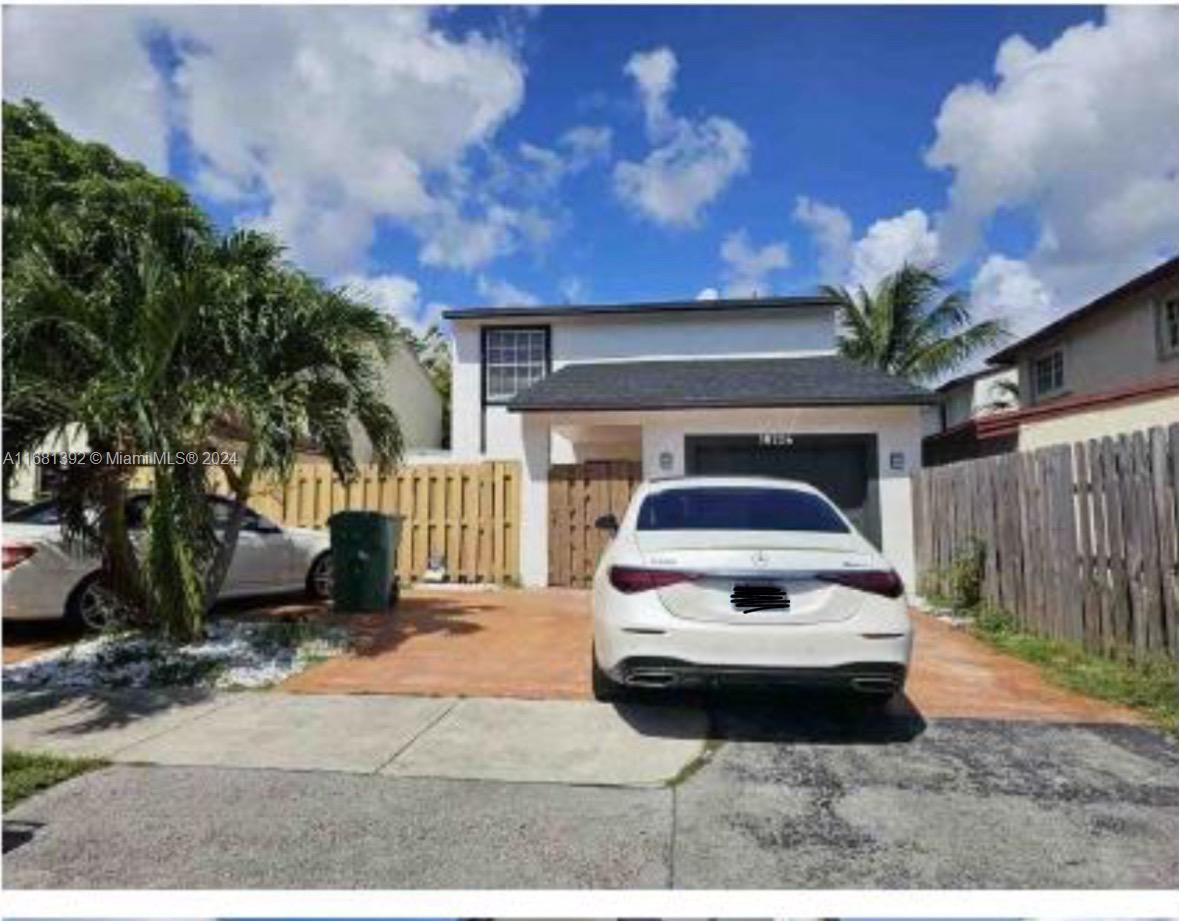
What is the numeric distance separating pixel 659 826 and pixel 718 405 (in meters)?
9.87

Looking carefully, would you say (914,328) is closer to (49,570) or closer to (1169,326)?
(1169,326)

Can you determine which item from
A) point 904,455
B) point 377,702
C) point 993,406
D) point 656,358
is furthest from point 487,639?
point 993,406

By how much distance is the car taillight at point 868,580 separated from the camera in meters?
5.54

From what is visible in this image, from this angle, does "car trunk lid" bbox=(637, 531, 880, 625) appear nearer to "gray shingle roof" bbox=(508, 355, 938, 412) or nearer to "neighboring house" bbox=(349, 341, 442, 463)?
"gray shingle roof" bbox=(508, 355, 938, 412)

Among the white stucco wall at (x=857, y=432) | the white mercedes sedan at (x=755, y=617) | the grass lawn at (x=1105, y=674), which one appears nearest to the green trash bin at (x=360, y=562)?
the white stucco wall at (x=857, y=432)

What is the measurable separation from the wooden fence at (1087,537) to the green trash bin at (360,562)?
6.84 metres

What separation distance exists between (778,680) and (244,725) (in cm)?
342

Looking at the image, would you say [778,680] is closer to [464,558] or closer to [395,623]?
[395,623]

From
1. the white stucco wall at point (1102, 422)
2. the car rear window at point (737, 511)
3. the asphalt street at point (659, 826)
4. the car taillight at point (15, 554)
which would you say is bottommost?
the asphalt street at point (659, 826)

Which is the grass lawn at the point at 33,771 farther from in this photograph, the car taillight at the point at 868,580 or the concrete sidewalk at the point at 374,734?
the car taillight at the point at 868,580

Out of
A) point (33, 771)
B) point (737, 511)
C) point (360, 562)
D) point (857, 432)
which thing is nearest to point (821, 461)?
point (857, 432)

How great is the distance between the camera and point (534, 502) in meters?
14.5

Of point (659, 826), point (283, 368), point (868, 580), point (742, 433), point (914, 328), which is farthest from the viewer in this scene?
point (914, 328)

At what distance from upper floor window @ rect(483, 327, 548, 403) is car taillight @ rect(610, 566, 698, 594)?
13.0 metres
